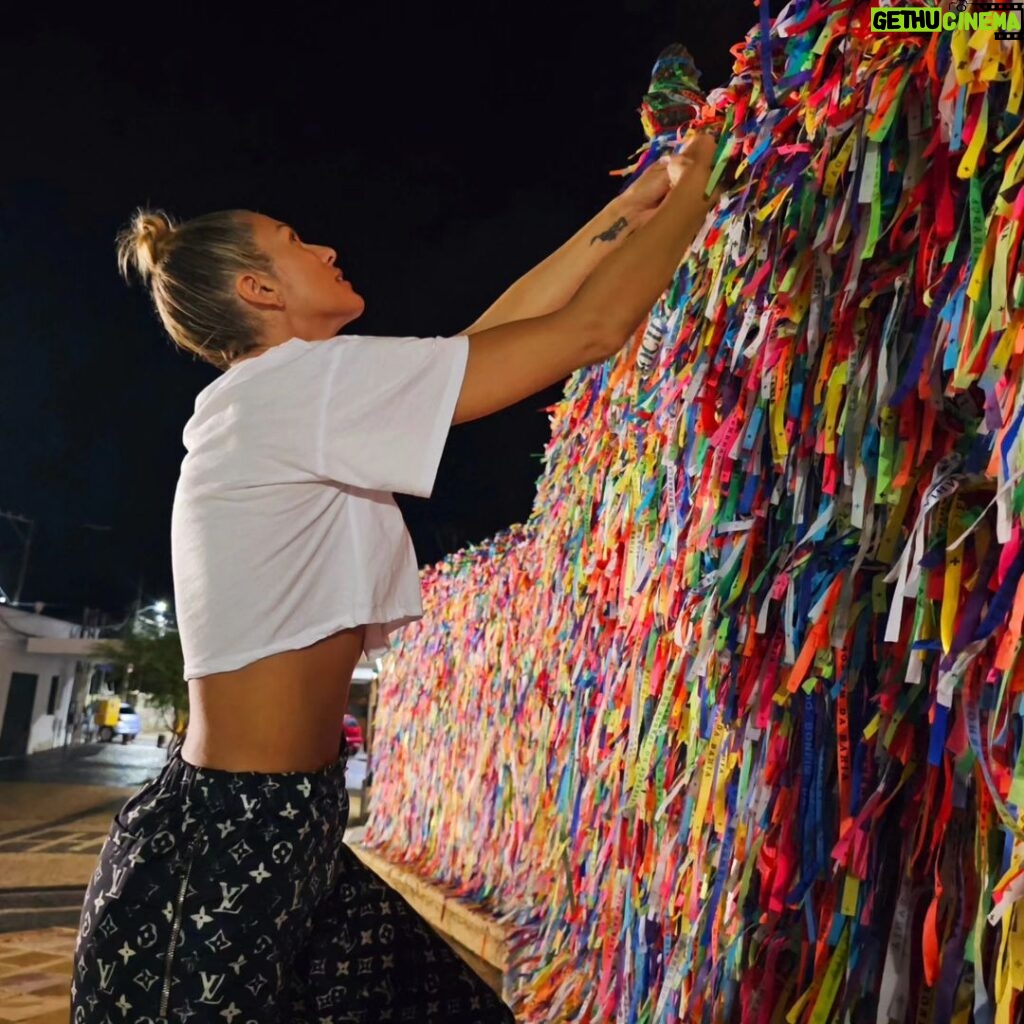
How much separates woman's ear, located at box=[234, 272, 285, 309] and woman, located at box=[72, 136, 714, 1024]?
13mm

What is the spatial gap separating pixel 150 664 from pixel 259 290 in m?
38.4

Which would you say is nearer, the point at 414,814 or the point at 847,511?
the point at 847,511

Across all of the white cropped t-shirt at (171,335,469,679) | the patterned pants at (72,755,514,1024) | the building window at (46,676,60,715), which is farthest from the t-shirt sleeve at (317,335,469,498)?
the building window at (46,676,60,715)

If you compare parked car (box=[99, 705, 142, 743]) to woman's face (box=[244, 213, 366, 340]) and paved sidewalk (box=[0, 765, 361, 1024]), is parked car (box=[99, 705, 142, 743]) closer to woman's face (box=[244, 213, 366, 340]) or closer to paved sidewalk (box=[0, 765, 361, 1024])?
paved sidewalk (box=[0, 765, 361, 1024])

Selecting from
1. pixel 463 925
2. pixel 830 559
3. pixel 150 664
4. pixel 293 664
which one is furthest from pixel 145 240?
pixel 150 664

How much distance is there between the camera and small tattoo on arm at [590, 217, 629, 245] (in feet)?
5.86

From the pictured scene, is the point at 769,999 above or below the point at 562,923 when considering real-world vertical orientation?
above

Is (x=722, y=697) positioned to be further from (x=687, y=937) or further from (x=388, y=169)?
(x=388, y=169)

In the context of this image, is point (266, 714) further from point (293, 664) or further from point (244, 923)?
point (244, 923)

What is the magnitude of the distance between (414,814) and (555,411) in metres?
4.44

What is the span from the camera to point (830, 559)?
1.36 m

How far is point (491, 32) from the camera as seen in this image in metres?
6.66

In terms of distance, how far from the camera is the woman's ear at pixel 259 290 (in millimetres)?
1646

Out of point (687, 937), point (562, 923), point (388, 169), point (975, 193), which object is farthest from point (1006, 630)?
point (388, 169)
